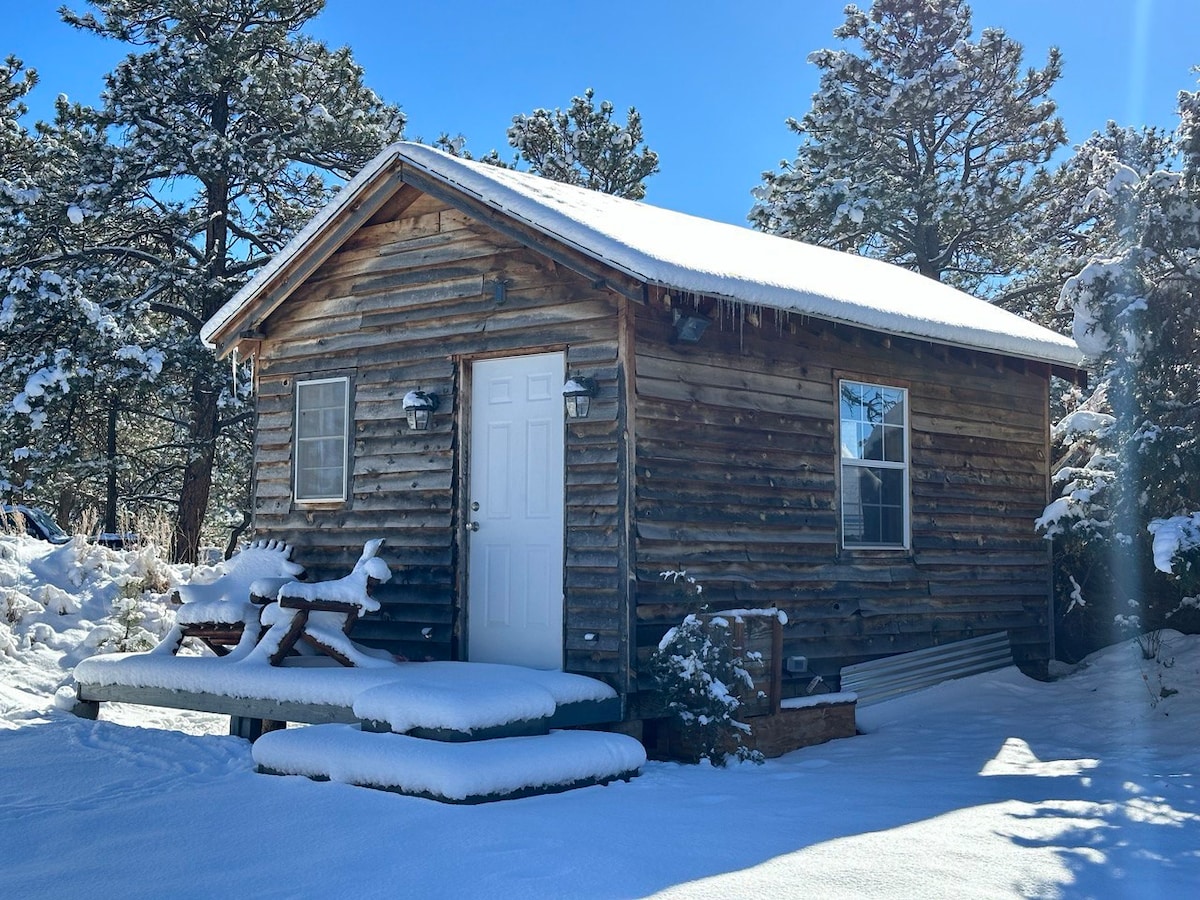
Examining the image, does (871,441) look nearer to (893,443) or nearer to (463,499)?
(893,443)

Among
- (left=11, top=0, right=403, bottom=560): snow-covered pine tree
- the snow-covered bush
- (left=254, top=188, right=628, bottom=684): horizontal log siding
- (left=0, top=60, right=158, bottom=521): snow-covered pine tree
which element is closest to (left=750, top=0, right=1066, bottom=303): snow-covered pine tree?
(left=11, top=0, right=403, bottom=560): snow-covered pine tree

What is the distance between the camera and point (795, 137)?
2484 centimetres

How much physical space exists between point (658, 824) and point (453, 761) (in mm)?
1143

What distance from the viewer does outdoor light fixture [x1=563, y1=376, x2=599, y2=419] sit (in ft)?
27.1

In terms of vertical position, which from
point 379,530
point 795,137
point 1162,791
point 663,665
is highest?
point 795,137

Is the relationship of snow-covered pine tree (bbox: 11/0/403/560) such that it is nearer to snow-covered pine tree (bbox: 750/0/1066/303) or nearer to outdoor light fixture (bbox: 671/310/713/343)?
snow-covered pine tree (bbox: 750/0/1066/303)

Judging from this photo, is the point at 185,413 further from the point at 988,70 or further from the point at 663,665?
the point at 663,665

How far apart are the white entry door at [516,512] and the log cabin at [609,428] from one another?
0.02m

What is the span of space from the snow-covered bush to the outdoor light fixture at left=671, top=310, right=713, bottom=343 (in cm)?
192

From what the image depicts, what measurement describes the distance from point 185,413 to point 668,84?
11936 millimetres

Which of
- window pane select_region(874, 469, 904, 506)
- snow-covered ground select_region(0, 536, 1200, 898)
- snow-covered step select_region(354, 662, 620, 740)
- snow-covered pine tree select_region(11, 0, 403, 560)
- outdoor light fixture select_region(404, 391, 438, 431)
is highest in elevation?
snow-covered pine tree select_region(11, 0, 403, 560)

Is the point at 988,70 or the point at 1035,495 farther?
the point at 988,70

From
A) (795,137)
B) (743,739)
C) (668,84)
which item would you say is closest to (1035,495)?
(743,739)

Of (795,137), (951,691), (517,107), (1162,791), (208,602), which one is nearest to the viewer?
(1162,791)
